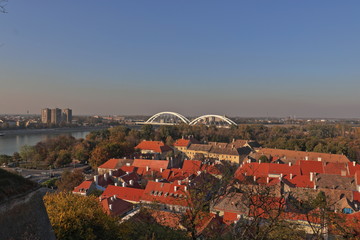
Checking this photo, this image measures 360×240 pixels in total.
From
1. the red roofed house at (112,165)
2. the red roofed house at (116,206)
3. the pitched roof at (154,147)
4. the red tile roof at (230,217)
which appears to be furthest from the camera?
the pitched roof at (154,147)

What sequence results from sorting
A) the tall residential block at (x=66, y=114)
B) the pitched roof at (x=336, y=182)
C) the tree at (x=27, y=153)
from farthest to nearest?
the tall residential block at (x=66, y=114) → the tree at (x=27, y=153) → the pitched roof at (x=336, y=182)

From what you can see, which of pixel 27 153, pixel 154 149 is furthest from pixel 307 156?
pixel 27 153

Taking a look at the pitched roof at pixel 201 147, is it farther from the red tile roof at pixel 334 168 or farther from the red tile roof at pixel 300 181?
the red tile roof at pixel 300 181

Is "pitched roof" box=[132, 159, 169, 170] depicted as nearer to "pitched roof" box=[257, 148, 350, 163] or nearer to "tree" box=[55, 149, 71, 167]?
"tree" box=[55, 149, 71, 167]

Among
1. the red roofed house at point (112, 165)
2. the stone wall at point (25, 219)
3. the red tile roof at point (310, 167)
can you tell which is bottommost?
the red roofed house at point (112, 165)

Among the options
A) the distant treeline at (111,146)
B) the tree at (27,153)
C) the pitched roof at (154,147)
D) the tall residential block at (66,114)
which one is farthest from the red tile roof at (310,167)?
the tall residential block at (66,114)

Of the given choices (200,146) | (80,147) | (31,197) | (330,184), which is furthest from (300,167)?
(80,147)
